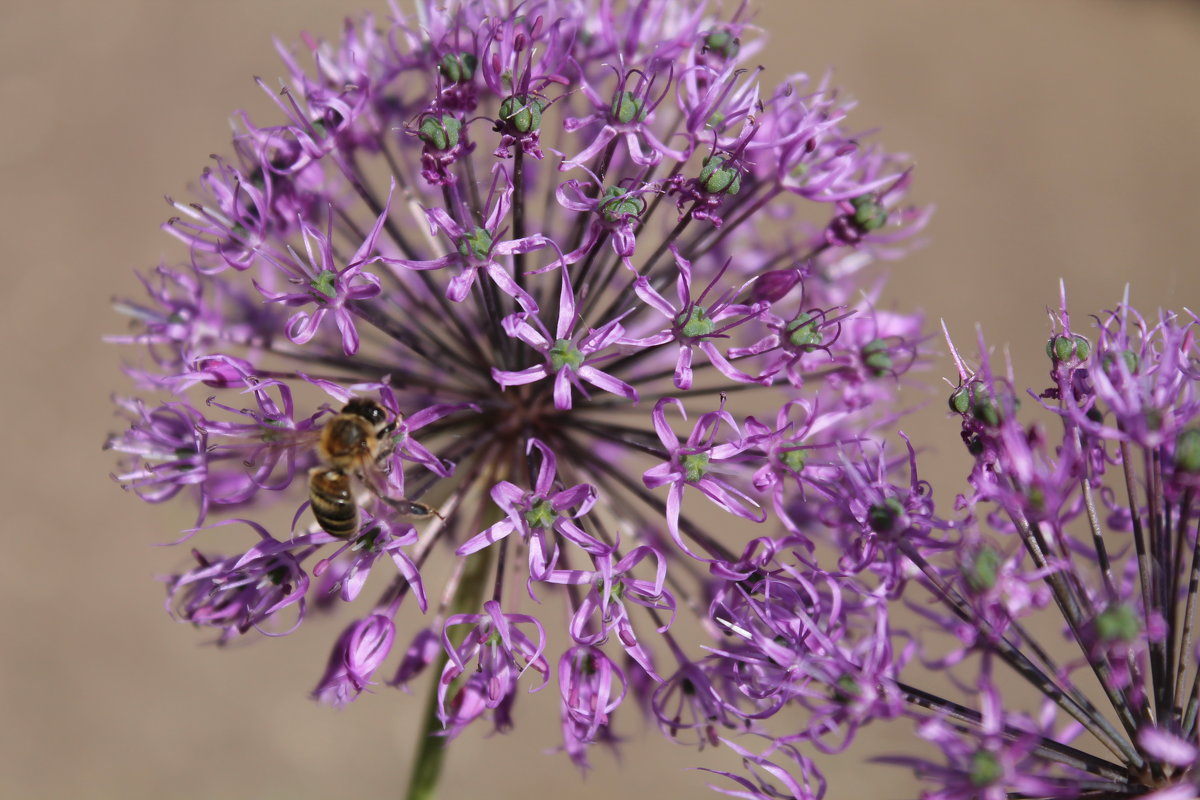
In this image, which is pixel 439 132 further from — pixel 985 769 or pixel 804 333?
pixel 985 769

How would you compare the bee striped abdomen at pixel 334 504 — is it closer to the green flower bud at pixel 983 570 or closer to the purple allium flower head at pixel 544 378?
the purple allium flower head at pixel 544 378

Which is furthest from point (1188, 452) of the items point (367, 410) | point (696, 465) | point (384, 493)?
point (367, 410)

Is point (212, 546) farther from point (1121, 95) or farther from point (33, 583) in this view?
point (1121, 95)

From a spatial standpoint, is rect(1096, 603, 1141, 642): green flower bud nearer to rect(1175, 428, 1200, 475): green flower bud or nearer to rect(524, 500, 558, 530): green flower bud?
rect(1175, 428, 1200, 475): green flower bud

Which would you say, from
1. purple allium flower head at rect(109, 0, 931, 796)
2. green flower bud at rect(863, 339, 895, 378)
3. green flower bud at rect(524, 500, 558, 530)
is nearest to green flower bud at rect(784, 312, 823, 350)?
purple allium flower head at rect(109, 0, 931, 796)

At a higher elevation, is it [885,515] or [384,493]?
[885,515]
